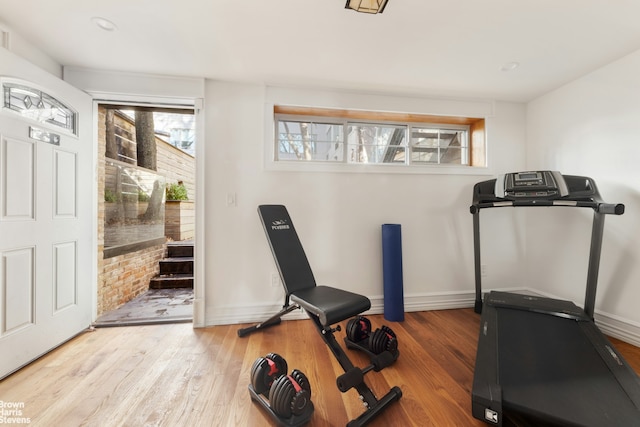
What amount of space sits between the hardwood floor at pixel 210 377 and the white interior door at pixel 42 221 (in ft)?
0.85

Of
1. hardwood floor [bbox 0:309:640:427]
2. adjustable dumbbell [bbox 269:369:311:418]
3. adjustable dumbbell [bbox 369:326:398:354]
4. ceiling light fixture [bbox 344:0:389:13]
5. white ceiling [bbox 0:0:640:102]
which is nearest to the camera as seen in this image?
adjustable dumbbell [bbox 269:369:311:418]

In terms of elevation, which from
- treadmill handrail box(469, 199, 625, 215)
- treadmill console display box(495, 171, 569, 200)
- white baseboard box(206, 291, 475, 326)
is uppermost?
treadmill console display box(495, 171, 569, 200)

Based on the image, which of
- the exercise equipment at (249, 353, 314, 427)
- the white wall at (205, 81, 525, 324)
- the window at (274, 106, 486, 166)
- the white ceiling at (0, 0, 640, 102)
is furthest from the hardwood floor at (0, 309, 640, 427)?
the white ceiling at (0, 0, 640, 102)

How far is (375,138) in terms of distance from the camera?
2.89 metres

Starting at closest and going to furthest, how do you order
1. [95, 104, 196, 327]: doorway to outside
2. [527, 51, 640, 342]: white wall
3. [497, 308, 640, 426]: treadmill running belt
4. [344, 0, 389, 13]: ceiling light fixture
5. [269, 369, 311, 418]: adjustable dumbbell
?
[497, 308, 640, 426]: treadmill running belt
[269, 369, 311, 418]: adjustable dumbbell
[344, 0, 389, 13]: ceiling light fixture
[527, 51, 640, 342]: white wall
[95, 104, 196, 327]: doorway to outside

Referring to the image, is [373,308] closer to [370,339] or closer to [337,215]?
[370,339]

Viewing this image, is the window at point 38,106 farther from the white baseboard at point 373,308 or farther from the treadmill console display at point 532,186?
the treadmill console display at point 532,186

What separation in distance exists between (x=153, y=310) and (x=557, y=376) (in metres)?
Result: 3.46

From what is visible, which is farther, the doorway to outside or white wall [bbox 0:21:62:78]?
the doorway to outside

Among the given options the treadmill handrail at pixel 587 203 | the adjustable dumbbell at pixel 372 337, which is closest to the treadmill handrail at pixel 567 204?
the treadmill handrail at pixel 587 203

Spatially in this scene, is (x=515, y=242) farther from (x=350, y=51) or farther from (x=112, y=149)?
(x=112, y=149)

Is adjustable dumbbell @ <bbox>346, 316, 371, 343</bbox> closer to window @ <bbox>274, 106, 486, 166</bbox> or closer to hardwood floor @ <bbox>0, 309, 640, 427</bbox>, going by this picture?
hardwood floor @ <bbox>0, 309, 640, 427</bbox>

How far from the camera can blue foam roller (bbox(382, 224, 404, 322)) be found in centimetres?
242

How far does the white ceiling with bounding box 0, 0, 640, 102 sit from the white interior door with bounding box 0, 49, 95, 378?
488mm
